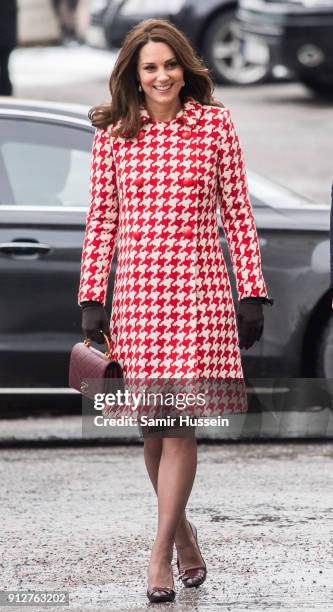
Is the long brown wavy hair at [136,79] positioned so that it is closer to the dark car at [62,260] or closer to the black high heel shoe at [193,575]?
the black high heel shoe at [193,575]

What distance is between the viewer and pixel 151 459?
207 inches

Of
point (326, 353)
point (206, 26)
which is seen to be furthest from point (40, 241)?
point (206, 26)

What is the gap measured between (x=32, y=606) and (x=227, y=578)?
0.65 m

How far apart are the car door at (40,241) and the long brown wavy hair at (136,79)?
2.12 meters

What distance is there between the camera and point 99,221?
5.23 m

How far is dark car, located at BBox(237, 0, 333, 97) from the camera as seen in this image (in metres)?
16.7

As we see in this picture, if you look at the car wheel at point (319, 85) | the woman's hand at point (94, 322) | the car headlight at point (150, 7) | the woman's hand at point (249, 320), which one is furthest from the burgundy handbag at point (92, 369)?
the car headlight at point (150, 7)

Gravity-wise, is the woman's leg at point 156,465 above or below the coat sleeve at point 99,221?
below

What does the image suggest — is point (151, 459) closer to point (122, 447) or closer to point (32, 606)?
point (32, 606)

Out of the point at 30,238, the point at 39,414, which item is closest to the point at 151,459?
the point at 30,238

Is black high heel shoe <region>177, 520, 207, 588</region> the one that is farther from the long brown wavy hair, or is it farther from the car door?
the car door

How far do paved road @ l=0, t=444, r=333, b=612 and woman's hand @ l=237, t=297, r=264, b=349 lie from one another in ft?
2.50

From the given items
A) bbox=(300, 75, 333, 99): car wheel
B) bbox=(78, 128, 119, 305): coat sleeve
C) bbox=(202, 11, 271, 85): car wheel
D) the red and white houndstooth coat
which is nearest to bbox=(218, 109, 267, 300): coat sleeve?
the red and white houndstooth coat

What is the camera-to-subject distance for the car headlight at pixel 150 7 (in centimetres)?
1914
